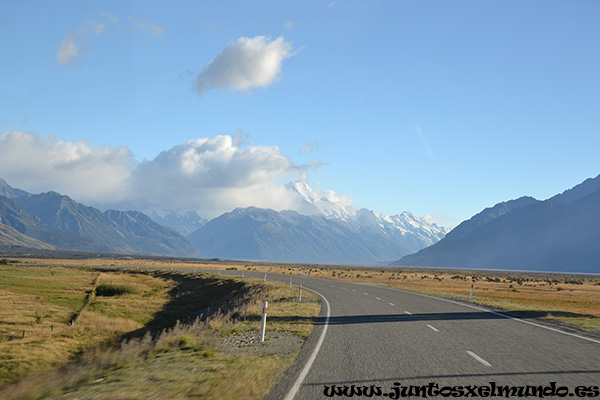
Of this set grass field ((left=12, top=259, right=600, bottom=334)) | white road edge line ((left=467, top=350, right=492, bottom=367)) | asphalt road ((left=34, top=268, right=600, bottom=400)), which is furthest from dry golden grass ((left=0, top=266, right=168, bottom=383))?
grass field ((left=12, top=259, right=600, bottom=334))

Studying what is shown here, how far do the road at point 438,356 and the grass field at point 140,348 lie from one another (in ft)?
2.78

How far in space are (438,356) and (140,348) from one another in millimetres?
8133

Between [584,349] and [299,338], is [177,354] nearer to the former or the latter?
[299,338]

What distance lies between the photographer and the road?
823 centimetres

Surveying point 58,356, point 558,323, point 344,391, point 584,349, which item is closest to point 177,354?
point 344,391

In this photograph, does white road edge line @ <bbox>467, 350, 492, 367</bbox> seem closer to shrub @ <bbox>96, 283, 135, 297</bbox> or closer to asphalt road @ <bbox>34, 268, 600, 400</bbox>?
asphalt road @ <bbox>34, 268, 600, 400</bbox>

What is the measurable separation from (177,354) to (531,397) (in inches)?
325

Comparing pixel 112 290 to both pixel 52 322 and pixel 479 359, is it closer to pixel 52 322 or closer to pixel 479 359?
pixel 52 322

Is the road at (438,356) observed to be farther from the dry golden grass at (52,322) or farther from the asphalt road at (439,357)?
the dry golden grass at (52,322)

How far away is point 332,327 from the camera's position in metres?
16.2

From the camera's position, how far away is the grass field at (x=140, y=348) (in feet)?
28.0

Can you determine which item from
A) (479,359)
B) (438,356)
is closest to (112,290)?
(438,356)

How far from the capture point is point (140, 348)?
13148 mm

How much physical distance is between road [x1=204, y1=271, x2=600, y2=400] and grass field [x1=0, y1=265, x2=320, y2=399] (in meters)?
0.85
